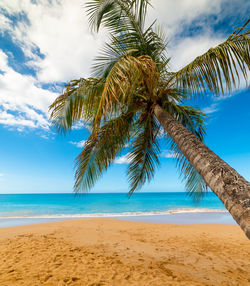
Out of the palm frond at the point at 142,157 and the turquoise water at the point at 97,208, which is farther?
the turquoise water at the point at 97,208

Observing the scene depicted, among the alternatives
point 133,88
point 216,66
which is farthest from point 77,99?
point 216,66

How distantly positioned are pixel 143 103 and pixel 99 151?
1.70 metres

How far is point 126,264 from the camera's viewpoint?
13.1 feet

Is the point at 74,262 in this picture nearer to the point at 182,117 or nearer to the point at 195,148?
the point at 195,148

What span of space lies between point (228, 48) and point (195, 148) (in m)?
1.48

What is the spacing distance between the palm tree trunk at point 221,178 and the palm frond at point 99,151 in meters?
2.02

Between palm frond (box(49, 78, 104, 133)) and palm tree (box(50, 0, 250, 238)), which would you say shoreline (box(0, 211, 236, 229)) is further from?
palm frond (box(49, 78, 104, 133))

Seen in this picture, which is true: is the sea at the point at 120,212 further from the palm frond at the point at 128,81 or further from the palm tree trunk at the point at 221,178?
the palm tree trunk at the point at 221,178

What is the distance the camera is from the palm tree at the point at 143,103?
222 centimetres

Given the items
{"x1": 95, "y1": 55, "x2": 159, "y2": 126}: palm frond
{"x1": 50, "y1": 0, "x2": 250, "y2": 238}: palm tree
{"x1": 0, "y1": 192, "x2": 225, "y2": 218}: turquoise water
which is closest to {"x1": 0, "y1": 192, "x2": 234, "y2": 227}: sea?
{"x1": 0, "y1": 192, "x2": 225, "y2": 218}: turquoise water

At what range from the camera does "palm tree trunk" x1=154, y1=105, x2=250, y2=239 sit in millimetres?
1557

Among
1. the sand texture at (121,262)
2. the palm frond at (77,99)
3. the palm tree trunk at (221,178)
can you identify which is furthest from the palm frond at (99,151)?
the palm tree trunk at (221,178)

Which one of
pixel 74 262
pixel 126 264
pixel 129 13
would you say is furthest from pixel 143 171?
pixel 129 13

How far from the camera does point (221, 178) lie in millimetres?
1878
